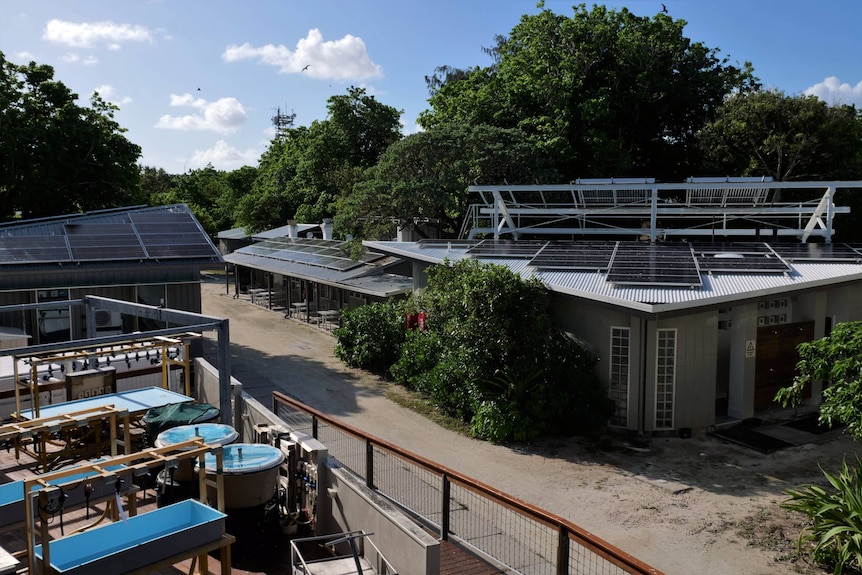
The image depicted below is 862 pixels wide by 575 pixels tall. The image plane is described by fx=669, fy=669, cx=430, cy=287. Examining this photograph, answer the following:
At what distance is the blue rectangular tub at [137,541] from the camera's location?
573cm

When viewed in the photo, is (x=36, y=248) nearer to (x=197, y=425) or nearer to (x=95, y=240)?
(x=95, y=240)

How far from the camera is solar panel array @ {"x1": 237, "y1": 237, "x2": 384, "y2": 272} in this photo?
29.4 m

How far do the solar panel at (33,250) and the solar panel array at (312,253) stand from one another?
38.1 ft

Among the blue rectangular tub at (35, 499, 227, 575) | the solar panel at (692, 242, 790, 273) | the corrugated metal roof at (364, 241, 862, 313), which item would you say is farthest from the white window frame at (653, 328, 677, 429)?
the blue rectangular tub at (35, 499, 227, 575)

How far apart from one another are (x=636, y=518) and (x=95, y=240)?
1697cm

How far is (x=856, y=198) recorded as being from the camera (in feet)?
110

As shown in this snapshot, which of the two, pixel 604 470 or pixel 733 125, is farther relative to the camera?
pixel 733 125

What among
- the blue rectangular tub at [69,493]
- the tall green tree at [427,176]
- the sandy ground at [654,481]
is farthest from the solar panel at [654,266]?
the blue rectangular tub at [69,493]

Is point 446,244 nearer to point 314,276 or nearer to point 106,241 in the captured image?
point 314,276

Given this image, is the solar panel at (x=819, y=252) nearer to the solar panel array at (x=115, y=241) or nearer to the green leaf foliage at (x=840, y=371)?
the green leaf foliage at (x=840, y=371)

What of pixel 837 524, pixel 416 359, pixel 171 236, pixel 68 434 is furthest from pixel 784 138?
pixel 68 434

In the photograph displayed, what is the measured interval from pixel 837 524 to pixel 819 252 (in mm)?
11523

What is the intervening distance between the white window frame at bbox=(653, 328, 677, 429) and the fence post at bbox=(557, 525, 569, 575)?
8.96m

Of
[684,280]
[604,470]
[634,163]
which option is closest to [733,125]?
[634,163]
